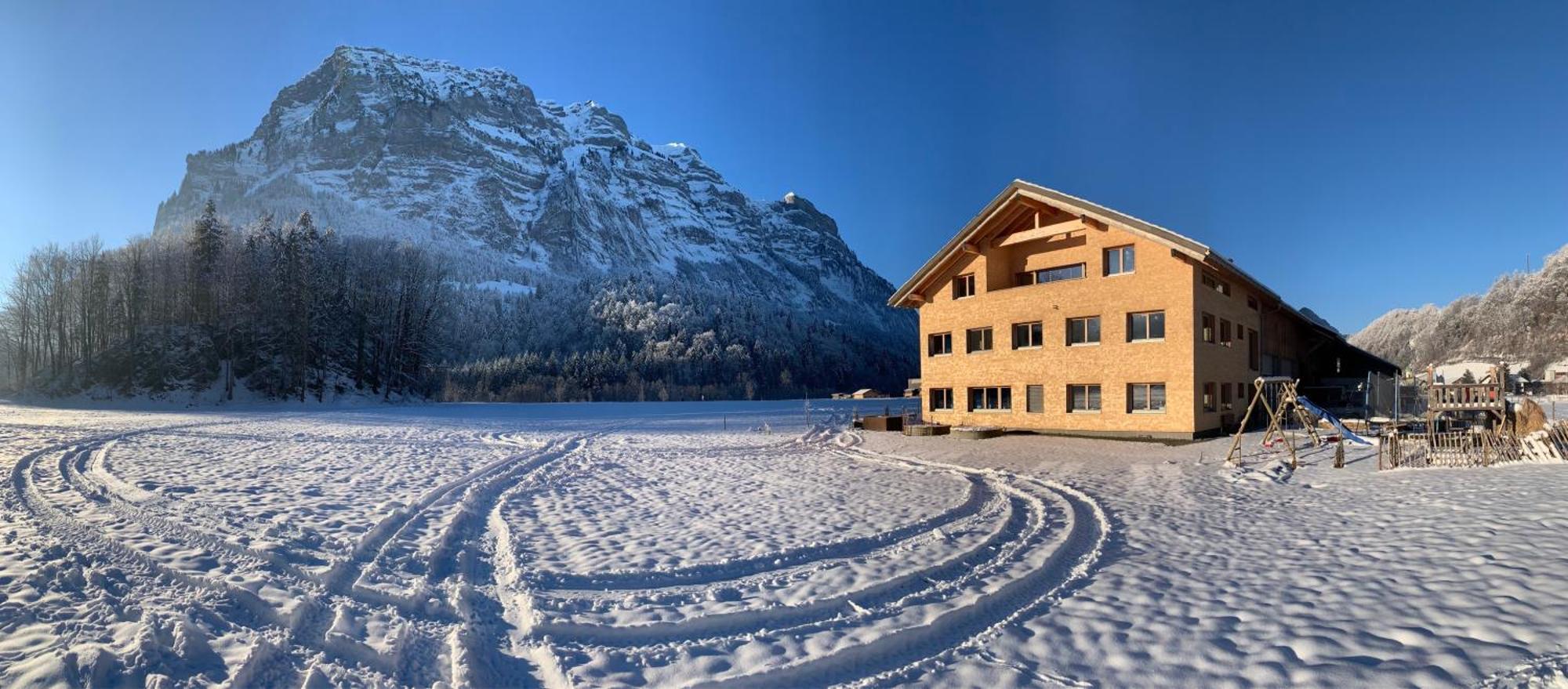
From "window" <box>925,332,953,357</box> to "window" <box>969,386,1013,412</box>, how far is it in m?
2.24

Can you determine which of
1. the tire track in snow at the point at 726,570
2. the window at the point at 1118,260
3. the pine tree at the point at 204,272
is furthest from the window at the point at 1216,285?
the pine tree at the point at 204,272

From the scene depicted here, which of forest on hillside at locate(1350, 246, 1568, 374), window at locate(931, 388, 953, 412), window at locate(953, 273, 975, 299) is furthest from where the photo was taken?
forest on hillside at locate(1350, 246, 1568, 374)

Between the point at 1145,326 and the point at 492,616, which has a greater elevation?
the point at 1145,326

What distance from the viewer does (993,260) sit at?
91.8 ft

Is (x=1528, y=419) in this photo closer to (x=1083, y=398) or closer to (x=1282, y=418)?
(x=1282, y=418)

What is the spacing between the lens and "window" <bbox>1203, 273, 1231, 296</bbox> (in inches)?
970

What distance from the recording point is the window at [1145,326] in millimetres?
23766

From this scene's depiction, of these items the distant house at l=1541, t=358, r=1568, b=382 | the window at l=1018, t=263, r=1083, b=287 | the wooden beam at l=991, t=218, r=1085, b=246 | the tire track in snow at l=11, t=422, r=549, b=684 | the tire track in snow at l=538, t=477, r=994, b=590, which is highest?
the wooden beam at l=991, t=218, r=1085, b=246

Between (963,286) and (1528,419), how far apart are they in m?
17.8

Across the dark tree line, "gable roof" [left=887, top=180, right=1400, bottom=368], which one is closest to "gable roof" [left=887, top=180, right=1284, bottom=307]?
"gable roof" [left=887, top=180, right=1400, bottom=368]

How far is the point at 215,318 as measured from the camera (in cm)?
6016

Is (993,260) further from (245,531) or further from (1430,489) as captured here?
(245,531)

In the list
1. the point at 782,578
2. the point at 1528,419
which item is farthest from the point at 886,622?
the point at 1528,419

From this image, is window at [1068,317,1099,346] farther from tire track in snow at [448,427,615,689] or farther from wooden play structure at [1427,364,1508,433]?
tire track in snow at [448,427,615,689]
